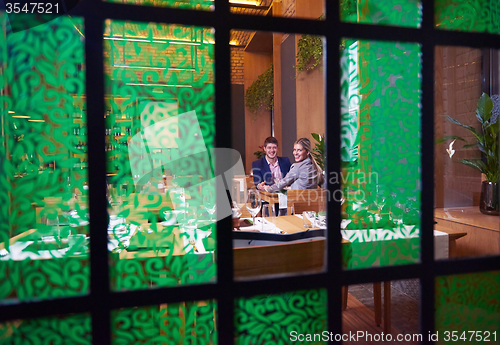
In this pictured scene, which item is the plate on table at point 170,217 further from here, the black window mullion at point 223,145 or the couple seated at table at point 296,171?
the couple seated at table at point 296,171

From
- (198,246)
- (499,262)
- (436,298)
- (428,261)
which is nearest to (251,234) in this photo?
(198,246)

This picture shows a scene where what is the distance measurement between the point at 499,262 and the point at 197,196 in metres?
1.56

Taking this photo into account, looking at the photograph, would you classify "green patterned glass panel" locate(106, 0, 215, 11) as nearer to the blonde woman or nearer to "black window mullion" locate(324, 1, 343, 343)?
"black window mullion" locate(324, 1, 343, 343)

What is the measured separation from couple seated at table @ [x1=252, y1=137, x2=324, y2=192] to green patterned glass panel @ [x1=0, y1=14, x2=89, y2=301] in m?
2.81

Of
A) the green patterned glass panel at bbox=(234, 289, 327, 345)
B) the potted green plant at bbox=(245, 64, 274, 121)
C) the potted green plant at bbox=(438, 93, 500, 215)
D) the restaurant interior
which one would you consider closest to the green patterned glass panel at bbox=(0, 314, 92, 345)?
the restaurant interior

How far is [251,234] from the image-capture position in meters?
1.81

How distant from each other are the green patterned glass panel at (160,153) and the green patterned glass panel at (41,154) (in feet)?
0.40

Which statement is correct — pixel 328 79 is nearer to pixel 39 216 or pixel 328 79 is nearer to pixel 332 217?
pixel 332 217

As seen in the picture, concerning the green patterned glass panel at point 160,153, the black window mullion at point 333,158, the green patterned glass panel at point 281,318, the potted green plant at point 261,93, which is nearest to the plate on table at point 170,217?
the green patterned glass panel at point 160,153

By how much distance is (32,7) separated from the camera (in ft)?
3.84

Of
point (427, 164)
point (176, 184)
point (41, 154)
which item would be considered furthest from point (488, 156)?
point (41, 154)

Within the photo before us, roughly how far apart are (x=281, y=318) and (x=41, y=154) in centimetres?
118

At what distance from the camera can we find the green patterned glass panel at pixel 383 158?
1.57 m

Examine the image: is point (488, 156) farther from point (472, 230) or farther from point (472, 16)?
point (472, 16)
